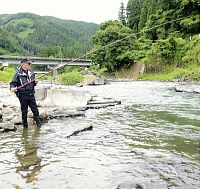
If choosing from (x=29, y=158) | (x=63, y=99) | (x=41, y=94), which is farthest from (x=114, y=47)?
(x=29, y=158)

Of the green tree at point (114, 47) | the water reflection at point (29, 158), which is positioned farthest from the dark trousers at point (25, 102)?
the green tree at point (114, 47)

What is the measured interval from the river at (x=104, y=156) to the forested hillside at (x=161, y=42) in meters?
42.1

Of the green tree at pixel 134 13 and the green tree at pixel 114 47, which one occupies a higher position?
the green tree at pixel 134 13

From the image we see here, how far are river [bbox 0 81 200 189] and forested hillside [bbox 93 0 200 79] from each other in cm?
4213

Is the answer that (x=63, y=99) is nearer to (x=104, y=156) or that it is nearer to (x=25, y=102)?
(x=25, y=102)

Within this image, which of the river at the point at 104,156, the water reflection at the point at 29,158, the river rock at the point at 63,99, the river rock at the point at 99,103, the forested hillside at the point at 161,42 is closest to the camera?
the river at the point at 104,156

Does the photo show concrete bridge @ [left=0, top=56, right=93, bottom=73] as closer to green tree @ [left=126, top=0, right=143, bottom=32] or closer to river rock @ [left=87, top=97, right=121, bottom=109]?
green tree @ [left=126, top=0, right=143, bottom=32]

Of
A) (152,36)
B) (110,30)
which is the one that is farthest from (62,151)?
(152,36)

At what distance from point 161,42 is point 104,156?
53739 millimetres

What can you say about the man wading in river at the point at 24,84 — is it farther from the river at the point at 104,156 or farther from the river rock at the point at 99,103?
the river rock at the point at 99,103

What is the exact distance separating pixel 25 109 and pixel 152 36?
70.8 metres

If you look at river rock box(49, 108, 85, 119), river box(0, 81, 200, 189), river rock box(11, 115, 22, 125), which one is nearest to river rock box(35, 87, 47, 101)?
river rock box(49, 108, 85, 119)

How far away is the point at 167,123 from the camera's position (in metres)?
11.8

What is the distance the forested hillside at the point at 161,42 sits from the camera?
58.7 m
